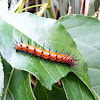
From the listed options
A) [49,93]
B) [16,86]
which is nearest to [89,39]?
[49,93]

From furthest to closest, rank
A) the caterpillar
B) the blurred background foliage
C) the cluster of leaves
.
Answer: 1. the blurred background foliage
2. the caterpillar
3. the cluster of leaves

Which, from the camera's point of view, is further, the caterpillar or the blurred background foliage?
the blurred background foliage

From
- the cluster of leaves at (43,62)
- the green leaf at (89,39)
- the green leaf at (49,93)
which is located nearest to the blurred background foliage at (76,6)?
the green leaf at (89,39)

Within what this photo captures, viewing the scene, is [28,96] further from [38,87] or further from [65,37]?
[65,37]

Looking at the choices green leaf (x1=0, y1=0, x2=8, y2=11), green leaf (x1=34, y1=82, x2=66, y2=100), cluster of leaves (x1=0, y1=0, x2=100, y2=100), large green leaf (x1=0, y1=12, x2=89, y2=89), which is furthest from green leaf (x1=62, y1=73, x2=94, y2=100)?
green leaf (x1=0, y1=0, x2=8, y2=11)

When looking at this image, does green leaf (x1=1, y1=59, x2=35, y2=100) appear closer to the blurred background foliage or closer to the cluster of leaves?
the cluster of leaves

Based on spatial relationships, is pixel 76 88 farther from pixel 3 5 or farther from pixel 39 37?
pixel 3 5

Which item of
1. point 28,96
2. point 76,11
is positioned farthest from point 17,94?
point 76,11

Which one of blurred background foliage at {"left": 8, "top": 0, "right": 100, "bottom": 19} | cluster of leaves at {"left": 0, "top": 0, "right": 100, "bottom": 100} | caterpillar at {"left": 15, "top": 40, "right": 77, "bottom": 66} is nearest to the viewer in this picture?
cluster of leaves at {"left": 0, "top": 0, "right": 100, "bottom": 100}
